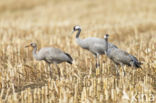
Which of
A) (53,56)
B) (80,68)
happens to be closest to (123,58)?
(80,68)

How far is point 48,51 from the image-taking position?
817 cm

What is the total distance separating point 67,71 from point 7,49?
2.97 metres

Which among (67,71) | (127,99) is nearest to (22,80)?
(67,71)

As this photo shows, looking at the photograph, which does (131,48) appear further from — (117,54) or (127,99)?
(127,99)

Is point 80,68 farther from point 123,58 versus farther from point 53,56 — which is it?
point 123,58

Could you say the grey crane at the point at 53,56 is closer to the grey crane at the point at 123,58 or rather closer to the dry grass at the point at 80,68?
the dry grass at the point at 80,68

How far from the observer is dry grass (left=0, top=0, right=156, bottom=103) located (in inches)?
225

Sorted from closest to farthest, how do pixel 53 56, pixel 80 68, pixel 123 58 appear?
pixel 123 58, pixel 53 56, pixel 80 68

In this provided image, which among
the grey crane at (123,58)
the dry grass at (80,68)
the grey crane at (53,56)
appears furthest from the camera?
the grey crane at (53,56)

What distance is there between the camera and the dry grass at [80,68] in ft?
18.8

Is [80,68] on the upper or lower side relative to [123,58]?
lower

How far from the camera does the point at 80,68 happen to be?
8289 millimetres

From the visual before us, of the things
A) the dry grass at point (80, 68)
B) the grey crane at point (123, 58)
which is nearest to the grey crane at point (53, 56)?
the dry grass at point (80, 68)

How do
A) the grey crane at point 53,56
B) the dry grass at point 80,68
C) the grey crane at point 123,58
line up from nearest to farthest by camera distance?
1. the dry grass at point 80,68
2. the grey crane at point 123,58
3. the grey crane at point 53,56
